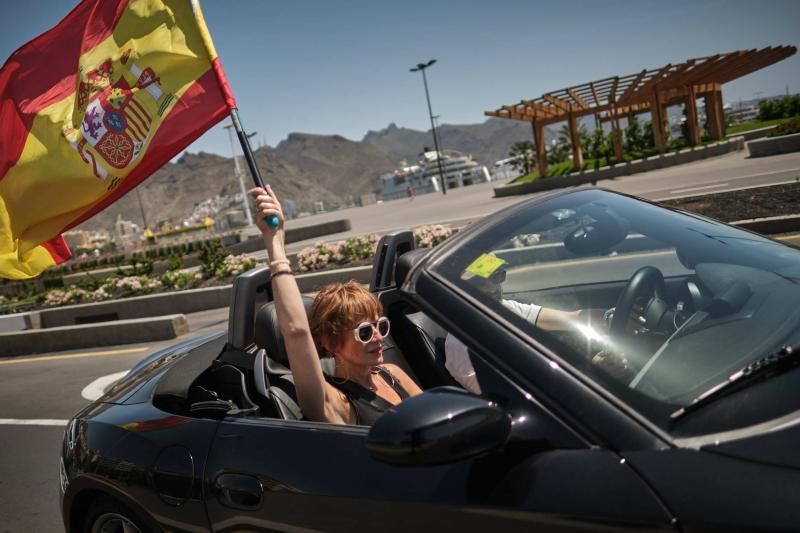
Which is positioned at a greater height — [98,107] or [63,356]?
[98,107]

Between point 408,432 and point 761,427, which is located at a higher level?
point 408,432

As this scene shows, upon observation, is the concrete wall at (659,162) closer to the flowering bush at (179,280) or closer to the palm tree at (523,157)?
the flowering bush at (179,280)

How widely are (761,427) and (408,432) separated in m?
0.78

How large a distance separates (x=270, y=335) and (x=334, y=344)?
0.34 metres

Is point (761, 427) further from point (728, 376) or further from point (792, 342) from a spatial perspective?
point (792, 342)

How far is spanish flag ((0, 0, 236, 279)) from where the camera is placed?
12.0 ft

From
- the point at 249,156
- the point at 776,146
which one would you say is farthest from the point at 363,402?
the point at 776,146

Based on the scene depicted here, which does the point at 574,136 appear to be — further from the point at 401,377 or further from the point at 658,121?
the point at 401,377

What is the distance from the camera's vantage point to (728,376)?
164cm

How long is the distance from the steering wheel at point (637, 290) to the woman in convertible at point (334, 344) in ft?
2.86

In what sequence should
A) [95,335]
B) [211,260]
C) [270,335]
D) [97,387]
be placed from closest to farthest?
[270,335] → [97,387] → [95,335] → [211,260]

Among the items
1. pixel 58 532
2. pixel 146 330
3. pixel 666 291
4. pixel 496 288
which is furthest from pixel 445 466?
pixel 146 330

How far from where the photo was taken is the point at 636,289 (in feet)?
7.48

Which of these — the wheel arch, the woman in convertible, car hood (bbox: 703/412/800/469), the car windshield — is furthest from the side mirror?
the wheel arch
